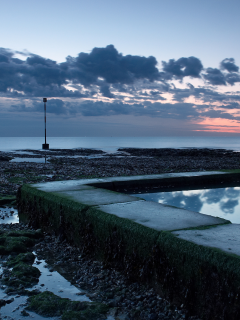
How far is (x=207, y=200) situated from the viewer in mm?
6516

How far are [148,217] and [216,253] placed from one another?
1.44 metres

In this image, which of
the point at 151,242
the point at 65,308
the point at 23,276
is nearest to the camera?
the point at 65,308

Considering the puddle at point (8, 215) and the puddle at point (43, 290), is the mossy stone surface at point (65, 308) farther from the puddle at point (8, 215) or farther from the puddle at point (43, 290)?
the puddle at point (8, 215)

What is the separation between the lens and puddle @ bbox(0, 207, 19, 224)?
6.87m

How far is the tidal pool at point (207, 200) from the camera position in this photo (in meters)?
5.62

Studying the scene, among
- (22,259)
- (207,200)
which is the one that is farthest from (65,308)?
(207,200)

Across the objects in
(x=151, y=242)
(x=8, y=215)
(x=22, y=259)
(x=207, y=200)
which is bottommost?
(x=8, y=215)

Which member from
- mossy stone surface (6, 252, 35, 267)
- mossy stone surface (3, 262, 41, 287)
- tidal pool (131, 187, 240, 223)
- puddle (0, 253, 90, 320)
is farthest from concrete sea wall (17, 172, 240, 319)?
tidal pool (131, 187, 240, 223)

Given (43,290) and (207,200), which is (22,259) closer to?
(43,290)

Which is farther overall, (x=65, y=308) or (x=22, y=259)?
(x=22, y=259)

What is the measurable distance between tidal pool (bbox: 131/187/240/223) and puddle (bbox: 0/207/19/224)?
3196 millimetres

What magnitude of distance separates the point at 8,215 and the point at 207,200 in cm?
500

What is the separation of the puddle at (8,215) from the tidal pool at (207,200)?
3196 millimetres

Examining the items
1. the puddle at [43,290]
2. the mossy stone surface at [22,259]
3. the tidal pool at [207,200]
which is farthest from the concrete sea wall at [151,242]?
the tidal pool at [207,200]
